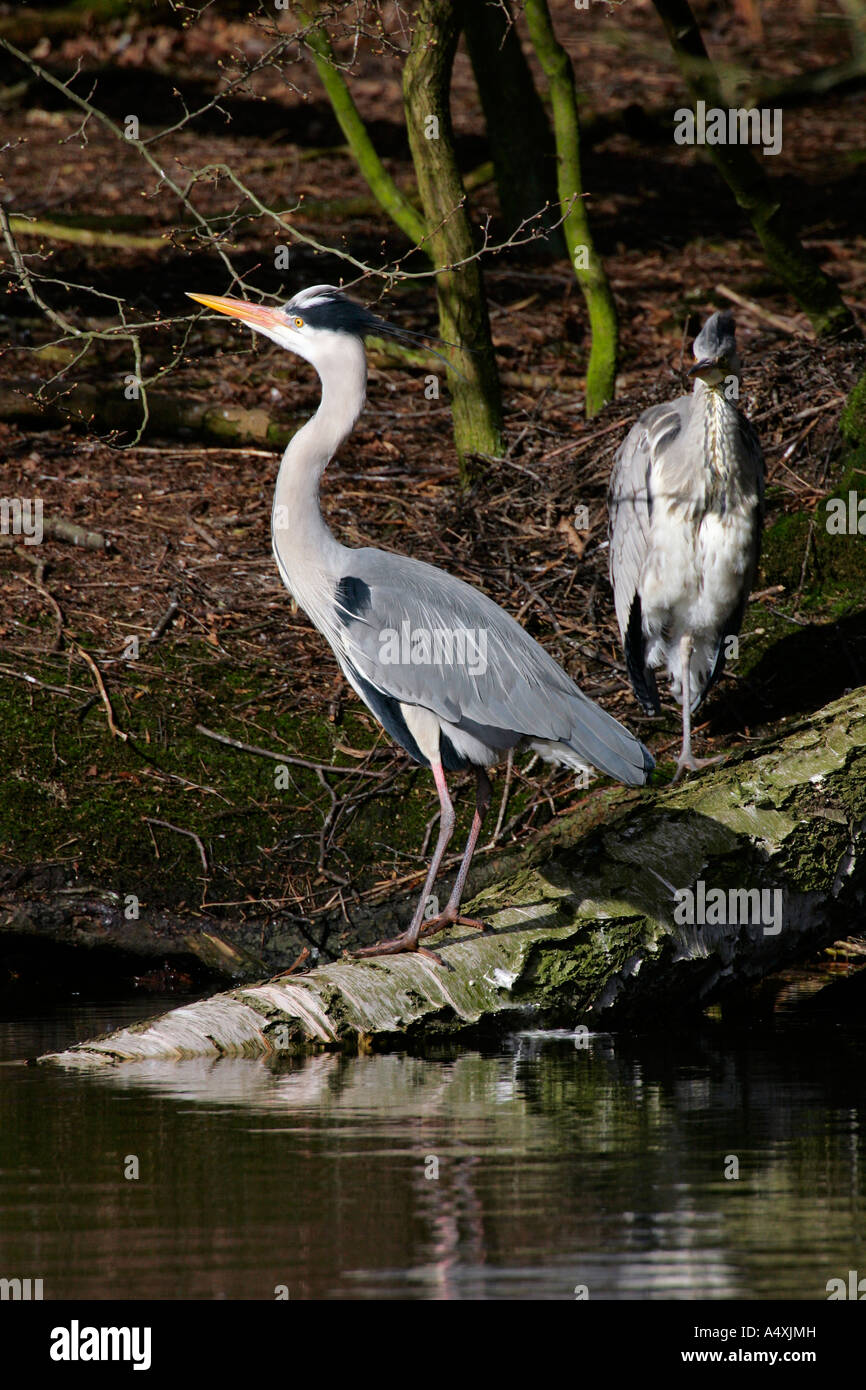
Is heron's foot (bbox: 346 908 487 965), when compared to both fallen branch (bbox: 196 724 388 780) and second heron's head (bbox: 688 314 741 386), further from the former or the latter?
second heron's head (bbox: 688 314 741 386)

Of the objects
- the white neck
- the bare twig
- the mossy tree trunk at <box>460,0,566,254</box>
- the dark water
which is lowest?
the dark water

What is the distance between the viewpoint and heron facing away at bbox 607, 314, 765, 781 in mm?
7871

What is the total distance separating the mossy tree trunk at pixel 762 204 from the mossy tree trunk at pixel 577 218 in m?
0.85

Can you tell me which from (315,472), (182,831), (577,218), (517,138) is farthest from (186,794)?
(517,138)

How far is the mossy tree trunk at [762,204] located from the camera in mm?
9594

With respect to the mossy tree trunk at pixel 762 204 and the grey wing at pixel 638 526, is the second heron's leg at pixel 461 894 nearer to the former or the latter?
the grey wing at pixel 638 526

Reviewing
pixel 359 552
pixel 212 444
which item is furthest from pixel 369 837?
pixel 212 444

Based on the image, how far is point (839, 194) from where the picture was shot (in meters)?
17.8

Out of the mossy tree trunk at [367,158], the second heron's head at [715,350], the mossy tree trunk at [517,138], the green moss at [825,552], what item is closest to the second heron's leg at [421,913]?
the second heron's head at [715,350]

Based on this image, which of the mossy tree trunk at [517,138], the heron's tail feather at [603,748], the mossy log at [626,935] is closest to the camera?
the mossy log at [626,935]

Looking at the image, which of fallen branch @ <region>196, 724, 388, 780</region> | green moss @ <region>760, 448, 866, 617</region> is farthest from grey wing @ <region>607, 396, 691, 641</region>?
fallen branch @ <region>196, 724, 388, 780</region>

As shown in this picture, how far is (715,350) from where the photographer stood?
764 centimetres

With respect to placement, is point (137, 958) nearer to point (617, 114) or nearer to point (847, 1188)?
point (847, 1188)

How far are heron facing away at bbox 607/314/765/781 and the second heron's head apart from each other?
1 centimetres
